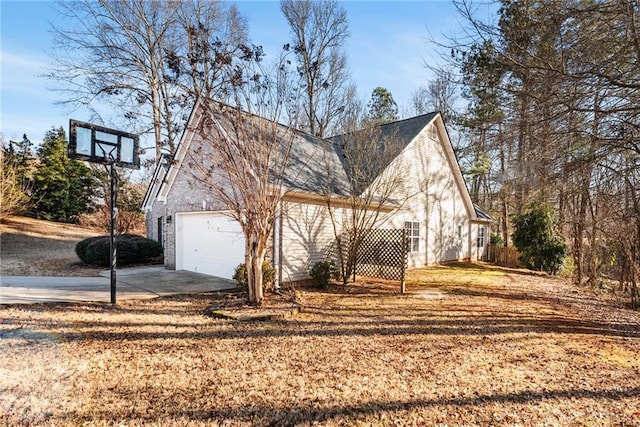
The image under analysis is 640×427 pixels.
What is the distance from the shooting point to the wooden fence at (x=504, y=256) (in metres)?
18.0

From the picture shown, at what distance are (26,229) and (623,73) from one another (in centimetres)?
2595

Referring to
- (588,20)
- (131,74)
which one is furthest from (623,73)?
(131,74)

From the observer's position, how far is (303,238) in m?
9.74

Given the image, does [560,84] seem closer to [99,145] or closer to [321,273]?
[321,273]

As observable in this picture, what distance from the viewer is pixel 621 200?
→ 7871mm

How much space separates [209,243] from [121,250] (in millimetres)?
4651

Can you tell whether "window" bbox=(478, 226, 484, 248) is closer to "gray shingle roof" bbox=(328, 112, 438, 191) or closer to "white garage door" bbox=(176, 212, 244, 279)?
"gray shingle roof" bbox=(328, 112, 438, 191)

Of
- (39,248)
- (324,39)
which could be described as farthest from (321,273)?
(324,39)

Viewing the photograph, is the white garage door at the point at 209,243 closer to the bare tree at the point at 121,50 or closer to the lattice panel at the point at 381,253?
the lattice panel at the point at 381,253

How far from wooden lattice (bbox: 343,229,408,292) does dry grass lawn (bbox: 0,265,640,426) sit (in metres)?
Result: 2.91

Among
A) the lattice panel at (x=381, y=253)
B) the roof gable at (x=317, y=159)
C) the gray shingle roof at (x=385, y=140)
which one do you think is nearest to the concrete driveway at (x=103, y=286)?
the roof gable at (x=317, y=159)

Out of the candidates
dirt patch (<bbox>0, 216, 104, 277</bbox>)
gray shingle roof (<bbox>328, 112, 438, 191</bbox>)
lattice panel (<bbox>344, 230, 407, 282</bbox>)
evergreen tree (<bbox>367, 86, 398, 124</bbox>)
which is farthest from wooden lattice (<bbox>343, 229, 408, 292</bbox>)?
evergreen tree (<bbox>367, 86, 398, 124</bbox>)

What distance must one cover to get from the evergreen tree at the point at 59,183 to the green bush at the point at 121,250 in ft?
38.0

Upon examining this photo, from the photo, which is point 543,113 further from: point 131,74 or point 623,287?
point 131,74
